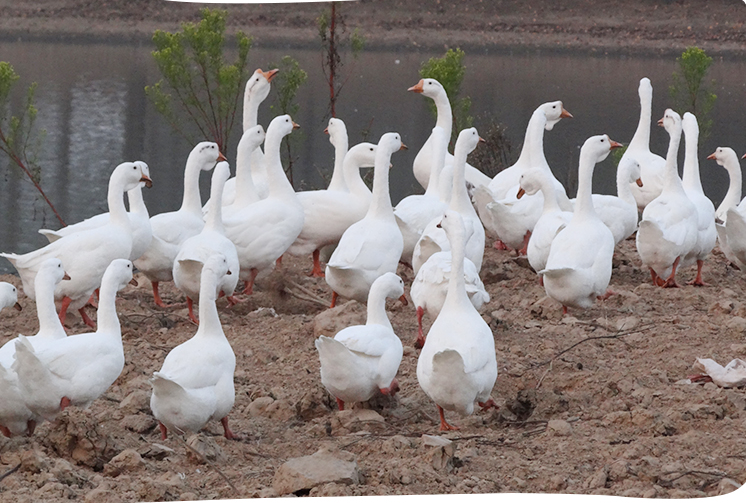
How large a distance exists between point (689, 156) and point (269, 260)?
331cm

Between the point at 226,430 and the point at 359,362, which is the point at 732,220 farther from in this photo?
the point at 226,430

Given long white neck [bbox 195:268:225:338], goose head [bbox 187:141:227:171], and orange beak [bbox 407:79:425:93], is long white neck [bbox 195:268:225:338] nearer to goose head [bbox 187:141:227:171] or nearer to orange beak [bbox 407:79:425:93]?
goose head [bbox 187:141:227:171]

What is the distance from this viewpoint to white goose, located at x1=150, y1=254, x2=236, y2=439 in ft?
14.8

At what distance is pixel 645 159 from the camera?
9250 millimetres

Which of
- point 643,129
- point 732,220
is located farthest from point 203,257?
point 643,129

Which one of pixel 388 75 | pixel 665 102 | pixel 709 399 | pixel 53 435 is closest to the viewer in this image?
pixel 53 435

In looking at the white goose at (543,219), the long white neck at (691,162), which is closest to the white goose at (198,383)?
the white goose at (543,219)

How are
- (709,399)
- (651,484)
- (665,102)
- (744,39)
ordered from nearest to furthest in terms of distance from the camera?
(651,484) < (709,399) < (744,39) < (665,102)

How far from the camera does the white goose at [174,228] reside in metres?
7.04

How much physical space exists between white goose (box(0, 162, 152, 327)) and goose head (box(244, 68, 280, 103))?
2.54 meters

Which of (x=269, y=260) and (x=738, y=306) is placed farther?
(x=269, y=260)

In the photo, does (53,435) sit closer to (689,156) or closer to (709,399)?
(709,399)

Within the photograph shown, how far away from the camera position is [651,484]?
3832mm

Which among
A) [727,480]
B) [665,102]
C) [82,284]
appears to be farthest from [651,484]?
[665,102]
